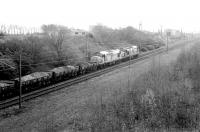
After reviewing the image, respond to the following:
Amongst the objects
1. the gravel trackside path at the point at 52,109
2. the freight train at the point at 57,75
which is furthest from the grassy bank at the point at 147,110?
the freight train at the point at 57,75

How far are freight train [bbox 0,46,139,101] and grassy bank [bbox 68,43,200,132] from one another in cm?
771

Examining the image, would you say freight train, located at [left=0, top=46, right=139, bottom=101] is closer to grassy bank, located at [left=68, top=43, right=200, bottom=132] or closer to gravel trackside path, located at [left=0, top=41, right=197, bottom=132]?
gravel trackside path, located at [left=0, top=41, right=197, bottom=132]

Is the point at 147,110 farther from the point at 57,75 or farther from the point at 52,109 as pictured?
the point at 57,75

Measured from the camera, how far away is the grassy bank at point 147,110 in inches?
494

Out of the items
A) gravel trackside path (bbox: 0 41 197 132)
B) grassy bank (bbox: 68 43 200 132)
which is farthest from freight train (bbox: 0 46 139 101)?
grassy bank (bbox: 68 43 200 132)

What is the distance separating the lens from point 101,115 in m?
14.2

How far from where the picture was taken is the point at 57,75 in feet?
85.8

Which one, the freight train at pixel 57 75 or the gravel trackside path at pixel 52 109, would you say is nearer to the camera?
the gravel trackside path at pixel 52 109

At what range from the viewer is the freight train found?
20391 millimetres

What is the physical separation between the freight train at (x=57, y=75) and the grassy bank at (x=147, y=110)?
771 centimetres

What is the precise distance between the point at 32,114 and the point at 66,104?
9.68 feet

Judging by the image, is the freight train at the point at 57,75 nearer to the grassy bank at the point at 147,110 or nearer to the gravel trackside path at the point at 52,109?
the gravel trackside path at the point at 52,109

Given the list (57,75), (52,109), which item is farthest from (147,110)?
(57,75)

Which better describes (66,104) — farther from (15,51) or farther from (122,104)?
(15,51)
